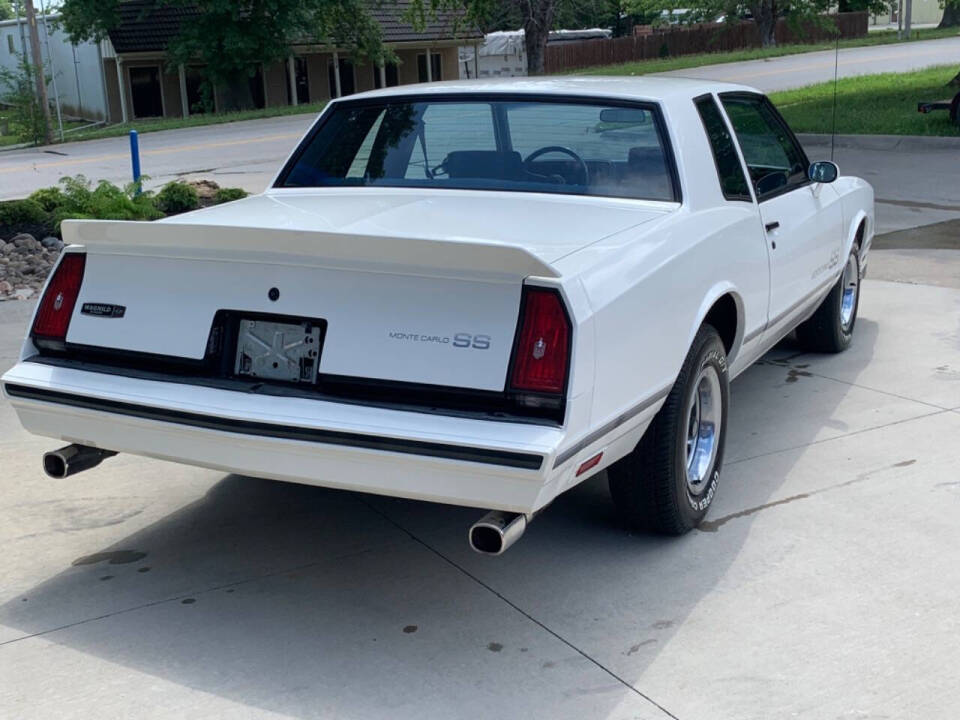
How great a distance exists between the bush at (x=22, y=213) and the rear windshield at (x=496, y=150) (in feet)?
23.8

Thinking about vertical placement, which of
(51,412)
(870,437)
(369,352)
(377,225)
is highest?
(377,225)

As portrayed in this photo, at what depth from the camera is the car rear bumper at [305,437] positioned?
348cm

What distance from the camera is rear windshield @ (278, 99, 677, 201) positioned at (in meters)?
4.82

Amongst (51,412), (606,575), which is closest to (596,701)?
(606,575)

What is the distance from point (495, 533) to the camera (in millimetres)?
3498

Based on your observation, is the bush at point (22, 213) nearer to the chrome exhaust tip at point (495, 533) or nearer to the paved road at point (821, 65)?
the chrome exhaust tip at point (495, 533)

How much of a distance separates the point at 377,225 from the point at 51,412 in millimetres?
1290

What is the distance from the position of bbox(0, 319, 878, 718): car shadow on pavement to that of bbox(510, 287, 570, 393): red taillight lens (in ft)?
2.79

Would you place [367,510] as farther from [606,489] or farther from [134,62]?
[134,62]

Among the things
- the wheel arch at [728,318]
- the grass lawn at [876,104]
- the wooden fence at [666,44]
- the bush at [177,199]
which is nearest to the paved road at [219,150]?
the grass lawn at [876,104]

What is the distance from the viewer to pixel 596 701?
11.2 feet

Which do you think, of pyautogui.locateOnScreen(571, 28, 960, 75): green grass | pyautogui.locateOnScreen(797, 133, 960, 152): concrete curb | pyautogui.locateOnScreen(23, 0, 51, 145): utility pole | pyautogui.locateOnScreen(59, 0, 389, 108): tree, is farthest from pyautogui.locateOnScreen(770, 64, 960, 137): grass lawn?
pyautogui.locateOnScreen(59, 0, 389, 108): tree

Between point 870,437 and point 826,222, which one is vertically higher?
point 826,222

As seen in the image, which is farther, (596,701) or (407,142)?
(407,142)
